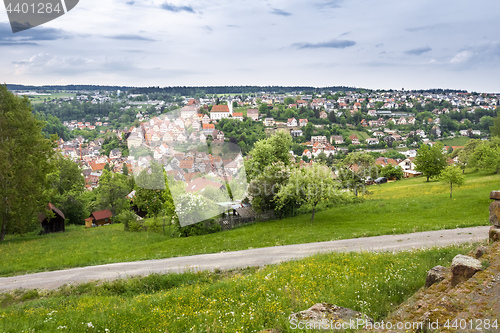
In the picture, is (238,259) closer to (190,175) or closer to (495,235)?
(495,235)

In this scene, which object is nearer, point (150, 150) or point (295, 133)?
point (150, 150)

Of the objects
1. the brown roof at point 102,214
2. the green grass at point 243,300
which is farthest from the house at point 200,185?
the brown roof at point 102,214

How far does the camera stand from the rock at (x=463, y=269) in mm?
6223

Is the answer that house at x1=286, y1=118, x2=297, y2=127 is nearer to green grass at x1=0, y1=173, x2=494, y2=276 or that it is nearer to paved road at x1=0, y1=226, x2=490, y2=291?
green grass at x1=0, y1=173, x2=494, y2=276

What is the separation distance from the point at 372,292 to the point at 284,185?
2392 centimetres

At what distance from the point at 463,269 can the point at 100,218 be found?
54788 mm

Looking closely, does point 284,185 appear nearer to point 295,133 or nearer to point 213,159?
point 213,159

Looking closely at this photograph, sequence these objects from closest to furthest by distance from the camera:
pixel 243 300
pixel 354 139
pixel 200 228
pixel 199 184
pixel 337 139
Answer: pixel 243 300 → pixel 200 228 → pixel 199 184 → pixel 337 139 → pixel 354 139

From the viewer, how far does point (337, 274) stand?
34.5ft

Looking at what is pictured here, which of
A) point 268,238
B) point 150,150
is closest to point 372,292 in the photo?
point 268,238

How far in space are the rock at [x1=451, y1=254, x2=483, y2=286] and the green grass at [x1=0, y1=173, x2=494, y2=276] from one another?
14.5 m

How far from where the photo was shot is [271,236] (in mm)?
23594

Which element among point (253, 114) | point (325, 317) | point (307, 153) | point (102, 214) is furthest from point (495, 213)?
point (253, 114)

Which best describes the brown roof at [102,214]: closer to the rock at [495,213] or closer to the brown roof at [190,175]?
the brown roof at [190,175]
